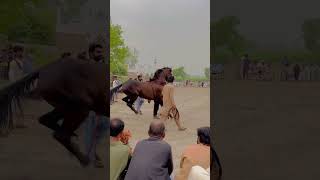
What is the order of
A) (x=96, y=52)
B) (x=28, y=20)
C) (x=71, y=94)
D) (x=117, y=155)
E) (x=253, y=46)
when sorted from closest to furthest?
(x=117, y=155) → (x=96, y=52) → (x=71, y=94) → (x=28, y=20) → (x=253, y=46)

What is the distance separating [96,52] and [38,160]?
6.30ft

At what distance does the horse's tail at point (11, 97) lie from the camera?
829 cm

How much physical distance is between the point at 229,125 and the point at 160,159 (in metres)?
6.66

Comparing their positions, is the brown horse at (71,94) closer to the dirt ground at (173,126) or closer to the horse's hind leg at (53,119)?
the horse's hind leg at (53,119)

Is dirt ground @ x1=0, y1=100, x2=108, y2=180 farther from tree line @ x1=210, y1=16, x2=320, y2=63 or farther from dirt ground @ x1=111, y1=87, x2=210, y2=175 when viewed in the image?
tree line @ x1=210, y1=16, x2=320, y2=63

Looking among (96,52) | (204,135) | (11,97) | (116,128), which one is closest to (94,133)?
(96,52)

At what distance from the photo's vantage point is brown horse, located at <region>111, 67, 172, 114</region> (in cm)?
1248

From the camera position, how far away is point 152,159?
3912 millimetres

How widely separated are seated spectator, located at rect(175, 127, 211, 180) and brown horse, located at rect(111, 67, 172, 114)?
8200 millimetres

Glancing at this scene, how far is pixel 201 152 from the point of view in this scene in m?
3.90

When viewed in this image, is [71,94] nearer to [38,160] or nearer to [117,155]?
[38,160]

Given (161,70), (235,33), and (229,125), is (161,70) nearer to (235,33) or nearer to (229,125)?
(229,125)

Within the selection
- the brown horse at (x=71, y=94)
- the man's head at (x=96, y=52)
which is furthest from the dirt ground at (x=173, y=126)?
the man's head at (x=96, y=52)

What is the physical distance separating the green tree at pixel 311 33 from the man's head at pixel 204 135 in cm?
3444
